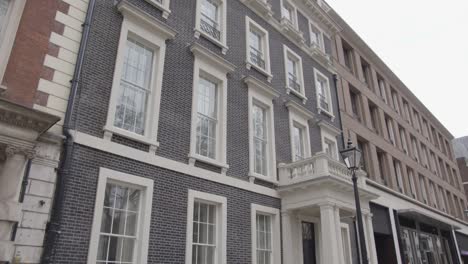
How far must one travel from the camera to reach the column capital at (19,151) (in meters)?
6.67

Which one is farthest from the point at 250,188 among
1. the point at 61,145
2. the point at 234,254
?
the point at 61,145

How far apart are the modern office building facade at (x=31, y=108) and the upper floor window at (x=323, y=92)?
42.1 ft

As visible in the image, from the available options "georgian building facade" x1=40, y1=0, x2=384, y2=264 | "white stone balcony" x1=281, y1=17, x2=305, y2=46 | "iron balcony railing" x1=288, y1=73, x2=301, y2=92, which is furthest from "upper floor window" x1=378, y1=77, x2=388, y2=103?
"georgian building facade" x1=40, y1=0, x2=384, y2=264

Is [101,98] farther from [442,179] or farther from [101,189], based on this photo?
[442,179]

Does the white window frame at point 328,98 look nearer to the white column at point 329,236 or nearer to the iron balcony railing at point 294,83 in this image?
the iron balcony railing at point 294,83

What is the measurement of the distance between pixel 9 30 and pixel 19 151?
287 cm

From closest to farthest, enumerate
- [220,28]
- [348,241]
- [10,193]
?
[10,193] < [220,28] < [348,241]

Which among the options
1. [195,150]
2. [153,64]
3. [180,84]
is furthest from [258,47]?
[195,150]

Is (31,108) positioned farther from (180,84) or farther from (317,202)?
(317,202)

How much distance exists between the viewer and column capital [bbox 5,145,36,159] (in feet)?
21.9

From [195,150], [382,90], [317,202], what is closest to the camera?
[195,150]

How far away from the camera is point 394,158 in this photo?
86.1ft

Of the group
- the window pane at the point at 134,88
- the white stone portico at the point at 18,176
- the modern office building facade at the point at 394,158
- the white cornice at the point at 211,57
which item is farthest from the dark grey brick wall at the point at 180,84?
the modern office building facade at the point at 394,158

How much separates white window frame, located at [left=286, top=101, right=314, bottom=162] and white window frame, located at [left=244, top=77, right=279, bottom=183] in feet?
3.68
